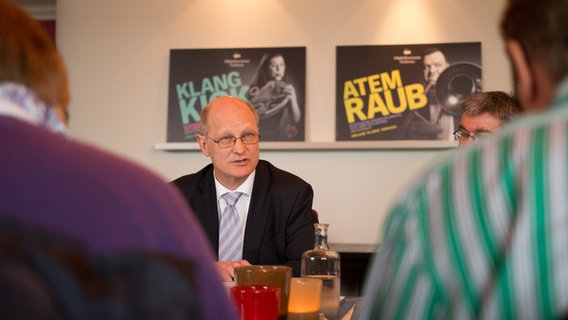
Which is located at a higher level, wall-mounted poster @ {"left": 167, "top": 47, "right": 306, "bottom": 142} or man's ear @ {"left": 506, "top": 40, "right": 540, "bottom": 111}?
wall-mounted poster @ {"left": 167, "top": 47, "right": 306, "bottom": 142}

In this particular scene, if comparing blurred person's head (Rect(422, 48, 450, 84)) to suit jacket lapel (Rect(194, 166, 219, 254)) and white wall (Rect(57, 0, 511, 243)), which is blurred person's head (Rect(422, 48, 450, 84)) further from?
suit jacket lapel (Rect(194, 166, 219, 254))

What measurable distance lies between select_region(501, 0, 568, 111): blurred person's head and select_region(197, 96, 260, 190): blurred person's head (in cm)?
218

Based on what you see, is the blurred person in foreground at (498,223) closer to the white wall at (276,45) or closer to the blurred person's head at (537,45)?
the blurred person's head at (537,45)

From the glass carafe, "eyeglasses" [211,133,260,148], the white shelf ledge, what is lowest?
the glass carafe

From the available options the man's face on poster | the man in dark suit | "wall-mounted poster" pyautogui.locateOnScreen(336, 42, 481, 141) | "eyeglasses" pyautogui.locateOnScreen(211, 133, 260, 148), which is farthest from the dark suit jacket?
the man's face on poster

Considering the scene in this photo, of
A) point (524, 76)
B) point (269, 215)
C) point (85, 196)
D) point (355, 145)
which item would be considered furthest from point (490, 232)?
point (355, 145)

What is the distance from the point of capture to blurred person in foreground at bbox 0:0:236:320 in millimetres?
849

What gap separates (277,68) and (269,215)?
1.81 meters

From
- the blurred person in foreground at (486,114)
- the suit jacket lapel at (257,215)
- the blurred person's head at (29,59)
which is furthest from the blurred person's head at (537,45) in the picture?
the suit jacket lapel at (257,215)

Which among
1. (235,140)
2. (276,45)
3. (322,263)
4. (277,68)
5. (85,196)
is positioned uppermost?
(276,45)

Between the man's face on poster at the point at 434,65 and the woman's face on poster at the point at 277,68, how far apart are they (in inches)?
33.9

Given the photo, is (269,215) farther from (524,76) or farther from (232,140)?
(524,76)

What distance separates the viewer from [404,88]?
4590mm

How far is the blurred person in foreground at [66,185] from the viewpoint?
85 cm
